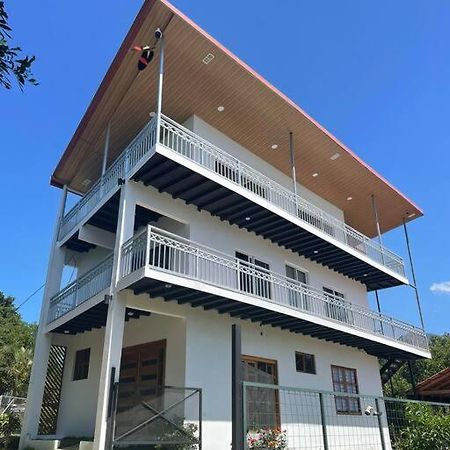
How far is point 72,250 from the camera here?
17219 mm

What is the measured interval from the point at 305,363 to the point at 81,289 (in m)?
8.18

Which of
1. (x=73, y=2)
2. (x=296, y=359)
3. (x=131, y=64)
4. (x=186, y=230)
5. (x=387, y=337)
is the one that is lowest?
(x=296, y=359)

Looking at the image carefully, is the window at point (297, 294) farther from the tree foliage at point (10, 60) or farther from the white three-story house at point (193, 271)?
the tree foliage at point (10, 60)

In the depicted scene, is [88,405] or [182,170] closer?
[182,170]

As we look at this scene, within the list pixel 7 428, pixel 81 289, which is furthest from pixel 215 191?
pixel 7 428

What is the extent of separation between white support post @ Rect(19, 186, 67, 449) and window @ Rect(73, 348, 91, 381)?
1.27 meters

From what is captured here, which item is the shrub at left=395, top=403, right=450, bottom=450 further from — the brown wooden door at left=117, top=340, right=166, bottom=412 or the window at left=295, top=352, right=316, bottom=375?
the brown wooden door at left=117, top=340, right=166, bottom=412

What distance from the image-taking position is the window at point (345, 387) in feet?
54.1

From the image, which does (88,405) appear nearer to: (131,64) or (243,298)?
(243,298)

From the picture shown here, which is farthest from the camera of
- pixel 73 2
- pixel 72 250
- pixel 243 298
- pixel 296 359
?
pixel 72 250

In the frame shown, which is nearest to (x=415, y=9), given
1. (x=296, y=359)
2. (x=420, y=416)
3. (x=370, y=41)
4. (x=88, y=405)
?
(x=370, y=41)

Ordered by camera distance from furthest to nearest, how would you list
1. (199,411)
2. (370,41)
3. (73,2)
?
1. (370,41)
2. (199,411)
3. (73,2)

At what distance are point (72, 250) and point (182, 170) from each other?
7368 millimetres

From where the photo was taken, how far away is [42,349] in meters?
15.0
